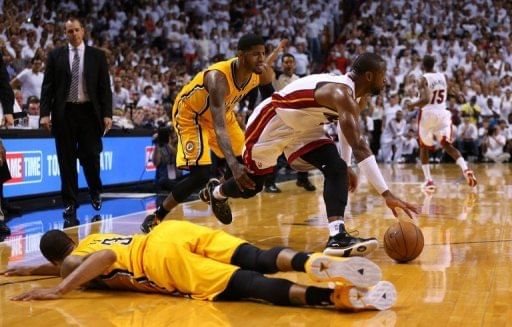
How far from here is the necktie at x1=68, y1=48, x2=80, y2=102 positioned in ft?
26.2

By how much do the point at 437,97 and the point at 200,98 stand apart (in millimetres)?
5953

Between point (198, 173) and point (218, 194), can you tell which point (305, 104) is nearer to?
point (218, 194)

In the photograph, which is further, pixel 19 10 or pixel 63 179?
pixel 19 10

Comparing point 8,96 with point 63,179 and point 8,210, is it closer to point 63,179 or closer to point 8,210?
point 63,179

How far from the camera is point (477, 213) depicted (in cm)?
817

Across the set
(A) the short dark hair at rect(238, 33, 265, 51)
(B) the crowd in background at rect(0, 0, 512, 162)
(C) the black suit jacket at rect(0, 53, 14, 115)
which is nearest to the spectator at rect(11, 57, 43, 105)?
(B) the crowd in background at rect(0, 0, 512, 162)

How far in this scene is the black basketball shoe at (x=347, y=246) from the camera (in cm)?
520

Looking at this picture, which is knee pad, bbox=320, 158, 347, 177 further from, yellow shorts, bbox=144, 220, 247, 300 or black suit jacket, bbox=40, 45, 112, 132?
A: black suit jacket, bbox=40, 45, 112, 132

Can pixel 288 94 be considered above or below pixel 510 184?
above

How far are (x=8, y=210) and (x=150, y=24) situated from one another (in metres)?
12.6

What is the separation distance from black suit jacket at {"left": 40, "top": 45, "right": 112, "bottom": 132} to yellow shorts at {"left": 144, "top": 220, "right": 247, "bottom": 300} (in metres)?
4.23

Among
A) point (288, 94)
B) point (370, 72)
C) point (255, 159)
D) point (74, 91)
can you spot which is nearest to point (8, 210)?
point (74, 91)

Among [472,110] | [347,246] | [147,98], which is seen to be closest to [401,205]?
[347,246]

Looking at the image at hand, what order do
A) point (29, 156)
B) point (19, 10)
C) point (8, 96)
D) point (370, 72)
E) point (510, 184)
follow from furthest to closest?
point (19, 10), point (510, 184), point (29, 156), point (8, 96), point (370, 72)
